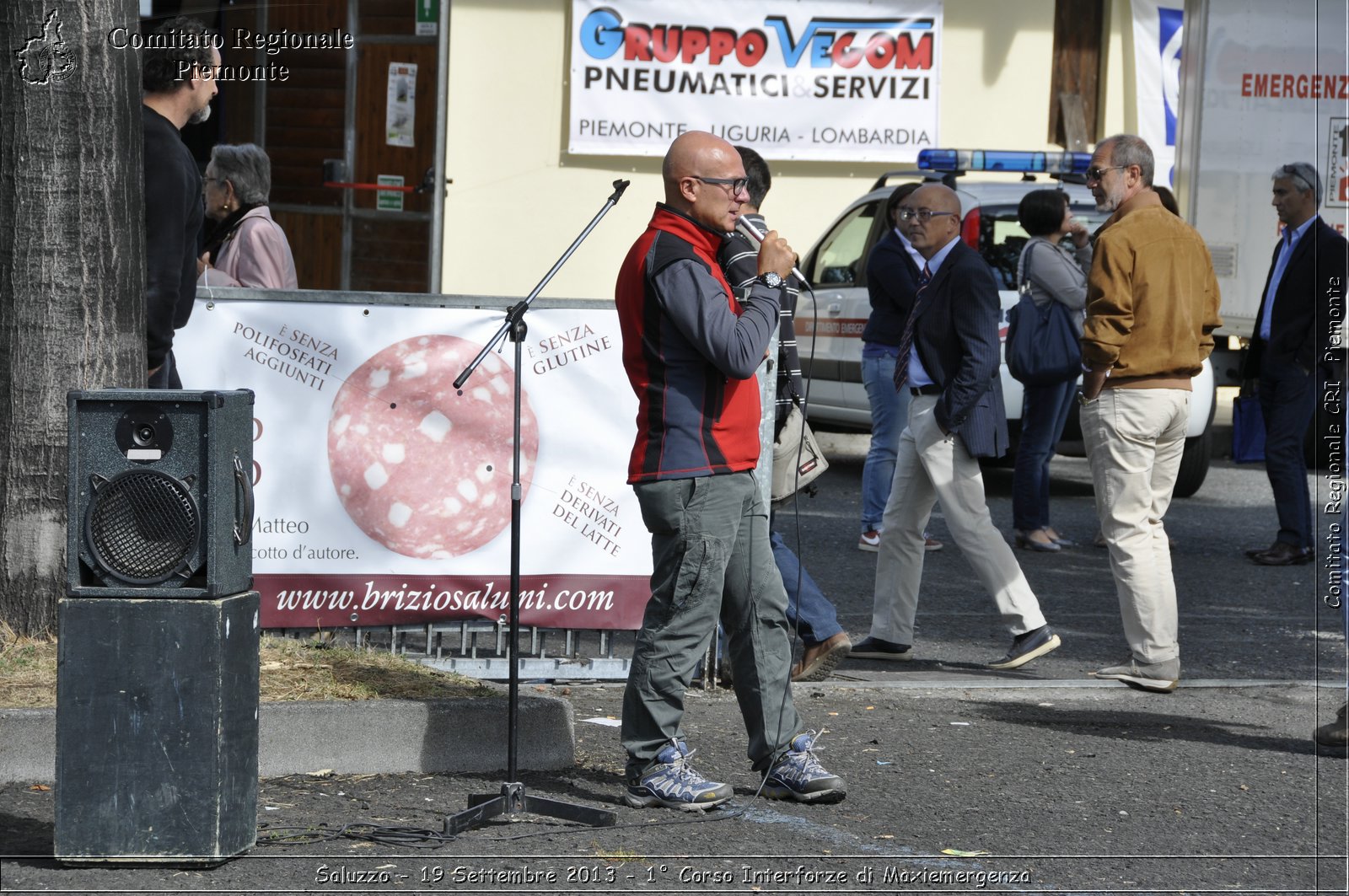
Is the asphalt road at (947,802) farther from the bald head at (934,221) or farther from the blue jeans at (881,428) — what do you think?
the bald head at (934,221)

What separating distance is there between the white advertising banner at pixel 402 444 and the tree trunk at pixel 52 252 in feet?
2.49

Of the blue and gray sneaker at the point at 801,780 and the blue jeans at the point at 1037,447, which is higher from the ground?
the blue jeans at the point at 1037,447

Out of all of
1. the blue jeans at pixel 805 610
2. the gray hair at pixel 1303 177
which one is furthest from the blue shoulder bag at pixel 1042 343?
the blue jeans at pixel 805 610

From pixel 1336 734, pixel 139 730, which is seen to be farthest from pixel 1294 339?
pixel 139 730

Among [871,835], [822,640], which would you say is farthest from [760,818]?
[822,640]

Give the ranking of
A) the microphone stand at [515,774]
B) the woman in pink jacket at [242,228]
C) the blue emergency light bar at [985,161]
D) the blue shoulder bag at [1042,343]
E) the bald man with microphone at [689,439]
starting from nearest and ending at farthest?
the microphone stand at [515,774]
the bald man with microphone at [689,439]
the woman in pink jacket at [242,228]
the blue shoulder bag at [1042,343]
the blue emergency light bar at [985,161]

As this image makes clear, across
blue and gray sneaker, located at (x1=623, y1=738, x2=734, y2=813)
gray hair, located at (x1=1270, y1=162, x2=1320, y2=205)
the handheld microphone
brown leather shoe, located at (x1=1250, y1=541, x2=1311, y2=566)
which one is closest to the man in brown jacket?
the handheld microphone

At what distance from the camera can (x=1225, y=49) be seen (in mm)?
13000

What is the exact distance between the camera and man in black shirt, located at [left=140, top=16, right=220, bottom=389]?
5980mm

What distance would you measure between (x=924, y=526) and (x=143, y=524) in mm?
3669

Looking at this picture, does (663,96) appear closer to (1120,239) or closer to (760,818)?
(1120,239)

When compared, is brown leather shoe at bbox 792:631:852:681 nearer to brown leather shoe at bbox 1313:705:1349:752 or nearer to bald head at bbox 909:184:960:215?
brown leather shoe at bbox 1313:705:1349:752

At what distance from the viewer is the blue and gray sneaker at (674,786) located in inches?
196

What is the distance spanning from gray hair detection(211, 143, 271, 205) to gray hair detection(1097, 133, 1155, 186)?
3.62 meters
